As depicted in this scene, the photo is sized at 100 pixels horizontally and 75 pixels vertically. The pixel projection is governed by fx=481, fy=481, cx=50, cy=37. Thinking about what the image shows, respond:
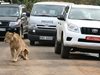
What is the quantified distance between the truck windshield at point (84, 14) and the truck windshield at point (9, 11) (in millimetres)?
9469

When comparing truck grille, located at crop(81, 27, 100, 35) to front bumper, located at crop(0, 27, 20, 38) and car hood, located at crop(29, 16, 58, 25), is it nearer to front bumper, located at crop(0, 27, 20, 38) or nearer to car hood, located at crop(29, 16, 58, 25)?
car hood, located at crop(29, 16, 58, 25)

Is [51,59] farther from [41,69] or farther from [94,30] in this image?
[41,69]

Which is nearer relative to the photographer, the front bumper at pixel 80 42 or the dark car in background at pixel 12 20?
the front bumper at pixel 80 42

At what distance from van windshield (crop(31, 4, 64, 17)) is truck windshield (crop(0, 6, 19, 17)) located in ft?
11.1

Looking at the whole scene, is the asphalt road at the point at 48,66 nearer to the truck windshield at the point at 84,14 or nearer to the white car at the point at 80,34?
the white car at the point at 80,34

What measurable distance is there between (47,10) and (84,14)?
6.27m

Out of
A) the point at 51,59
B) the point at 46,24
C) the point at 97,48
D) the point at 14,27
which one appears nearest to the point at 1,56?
the point at 51,59

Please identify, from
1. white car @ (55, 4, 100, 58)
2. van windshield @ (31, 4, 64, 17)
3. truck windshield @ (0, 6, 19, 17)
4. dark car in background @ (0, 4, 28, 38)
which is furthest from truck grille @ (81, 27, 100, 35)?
truck windshield @ (0, 6, 19, 17)

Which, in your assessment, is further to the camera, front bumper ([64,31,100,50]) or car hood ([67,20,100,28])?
car hood ([67,20,100,28])

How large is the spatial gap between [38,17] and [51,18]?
23.9 inches

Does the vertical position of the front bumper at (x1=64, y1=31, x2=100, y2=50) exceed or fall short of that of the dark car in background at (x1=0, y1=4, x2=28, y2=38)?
it exceeds it

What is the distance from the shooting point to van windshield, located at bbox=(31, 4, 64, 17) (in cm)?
2264

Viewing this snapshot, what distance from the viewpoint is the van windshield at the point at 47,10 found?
22.6m

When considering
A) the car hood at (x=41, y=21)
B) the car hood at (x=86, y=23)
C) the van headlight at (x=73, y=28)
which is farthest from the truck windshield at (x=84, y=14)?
the car hood at (x=41, y=21)
